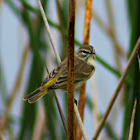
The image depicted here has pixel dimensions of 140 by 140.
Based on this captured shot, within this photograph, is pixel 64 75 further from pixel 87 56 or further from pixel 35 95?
pixel 87 56

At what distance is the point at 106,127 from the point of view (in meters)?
1.42

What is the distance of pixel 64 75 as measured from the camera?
151 centimetres

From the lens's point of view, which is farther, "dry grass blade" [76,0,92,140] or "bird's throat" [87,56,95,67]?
"bird's throat" [87,56,95,67]

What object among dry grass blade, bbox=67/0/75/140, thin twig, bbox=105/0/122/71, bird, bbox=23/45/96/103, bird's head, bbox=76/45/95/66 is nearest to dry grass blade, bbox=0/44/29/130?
bird, bbox=23/45/96/103

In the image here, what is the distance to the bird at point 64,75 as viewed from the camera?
136 centimetres

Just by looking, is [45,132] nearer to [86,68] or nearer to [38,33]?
[86,68]

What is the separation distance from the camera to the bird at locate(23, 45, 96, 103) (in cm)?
136

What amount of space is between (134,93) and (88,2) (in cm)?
47

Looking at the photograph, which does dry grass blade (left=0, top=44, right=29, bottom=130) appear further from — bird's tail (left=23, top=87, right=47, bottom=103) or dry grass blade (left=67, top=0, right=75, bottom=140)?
dry grass blade (left=67, top=0, right=75, bottom=140)

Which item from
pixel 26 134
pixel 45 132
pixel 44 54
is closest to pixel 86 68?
pixel 44 54

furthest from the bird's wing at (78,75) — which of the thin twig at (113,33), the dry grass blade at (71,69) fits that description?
the dry grass blade at (71,69)

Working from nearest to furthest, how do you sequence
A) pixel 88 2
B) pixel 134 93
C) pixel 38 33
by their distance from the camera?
pixel 134 93, pixel 88 2, pixel 38 33

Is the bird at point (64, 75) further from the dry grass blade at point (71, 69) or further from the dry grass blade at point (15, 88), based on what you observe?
the dry grass blade at point (71, 69)

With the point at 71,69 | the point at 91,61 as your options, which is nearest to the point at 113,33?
the point at 91,61
